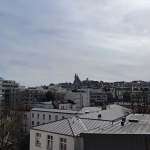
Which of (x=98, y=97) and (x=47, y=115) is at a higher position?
(x=98, y=97)

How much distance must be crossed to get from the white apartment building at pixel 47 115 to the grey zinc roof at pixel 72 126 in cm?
2455

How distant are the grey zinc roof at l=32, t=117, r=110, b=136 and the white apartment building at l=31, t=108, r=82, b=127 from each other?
80.6 ft

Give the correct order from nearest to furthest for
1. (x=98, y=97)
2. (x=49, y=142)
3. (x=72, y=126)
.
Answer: (x=72, y=126)
(x=49, y=142)
(x=98, y=97)

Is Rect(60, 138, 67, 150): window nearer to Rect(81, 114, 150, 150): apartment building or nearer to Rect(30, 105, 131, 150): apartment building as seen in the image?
Rect(30, 105, 131, 150): apartment building

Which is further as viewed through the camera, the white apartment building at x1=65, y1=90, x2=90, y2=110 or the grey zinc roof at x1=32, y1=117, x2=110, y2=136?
the white apartment building at x1=65, y1=90, x2=90, y2=110

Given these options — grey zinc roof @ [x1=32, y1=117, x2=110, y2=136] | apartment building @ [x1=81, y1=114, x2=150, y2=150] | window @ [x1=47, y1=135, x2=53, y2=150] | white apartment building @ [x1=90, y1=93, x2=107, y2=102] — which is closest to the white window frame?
grey zinc roof @ [x1=32, y1=117, x2=110, y2=136]

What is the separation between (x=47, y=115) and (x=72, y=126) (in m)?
31.3

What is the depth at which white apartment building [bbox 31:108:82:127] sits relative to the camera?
43.1 meters

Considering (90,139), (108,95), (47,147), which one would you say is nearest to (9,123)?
(47,147)

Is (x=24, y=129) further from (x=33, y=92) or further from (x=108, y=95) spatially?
(x=108, y=95)

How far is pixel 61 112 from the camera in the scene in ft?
143

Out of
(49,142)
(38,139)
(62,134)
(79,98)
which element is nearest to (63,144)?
(62,134)

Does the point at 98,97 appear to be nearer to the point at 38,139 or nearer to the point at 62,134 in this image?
the point at 38,139

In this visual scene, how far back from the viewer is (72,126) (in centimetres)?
1608
